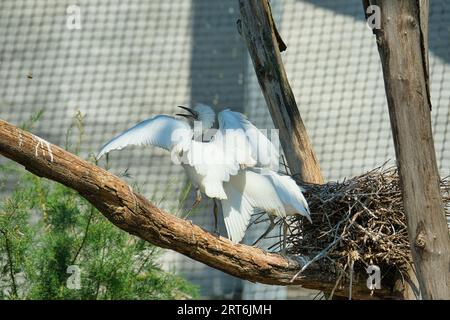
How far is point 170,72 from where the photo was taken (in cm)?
786

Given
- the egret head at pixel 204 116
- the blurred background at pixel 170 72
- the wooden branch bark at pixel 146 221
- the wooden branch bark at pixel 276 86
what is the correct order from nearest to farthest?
the wooden branch bark at pixel 146 221 < the egret head at pixel 204 116 < the wooden branch bark at pixel 276 86 < the blurred background at pixel 170 72

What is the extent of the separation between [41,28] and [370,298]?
4.46 meters

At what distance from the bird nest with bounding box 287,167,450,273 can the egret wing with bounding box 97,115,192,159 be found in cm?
81

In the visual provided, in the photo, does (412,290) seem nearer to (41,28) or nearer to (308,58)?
(308,58)

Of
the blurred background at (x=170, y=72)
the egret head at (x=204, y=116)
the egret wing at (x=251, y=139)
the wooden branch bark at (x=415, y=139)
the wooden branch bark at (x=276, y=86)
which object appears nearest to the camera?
the wooden branch bark at (x=415, y=139)

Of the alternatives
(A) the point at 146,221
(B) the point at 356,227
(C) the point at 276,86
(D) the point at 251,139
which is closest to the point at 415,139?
(B) the point at 356,227

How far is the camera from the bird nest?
4.31m

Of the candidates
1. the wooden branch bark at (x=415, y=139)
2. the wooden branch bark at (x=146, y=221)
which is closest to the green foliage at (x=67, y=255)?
the wooden branch bark at (x=146, y=221)

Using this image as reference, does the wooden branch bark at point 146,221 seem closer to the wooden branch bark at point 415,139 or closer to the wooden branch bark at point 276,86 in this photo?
the wooden branch bark at point 415,139

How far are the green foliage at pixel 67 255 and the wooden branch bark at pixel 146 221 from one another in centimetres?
151

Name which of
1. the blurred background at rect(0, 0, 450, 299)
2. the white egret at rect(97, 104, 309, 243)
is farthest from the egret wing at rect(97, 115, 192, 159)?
the blurred background at rect(0, 0, 450, 299)

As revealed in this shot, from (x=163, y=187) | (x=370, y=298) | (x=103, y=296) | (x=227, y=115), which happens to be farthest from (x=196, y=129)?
(x=163, y=187)

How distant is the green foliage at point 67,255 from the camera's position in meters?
5.39

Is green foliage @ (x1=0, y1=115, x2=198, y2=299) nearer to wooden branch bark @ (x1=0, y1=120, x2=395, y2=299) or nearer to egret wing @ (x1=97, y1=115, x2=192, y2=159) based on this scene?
egret wing @ (x1=97, y1=115, x2=192, y2=159)
